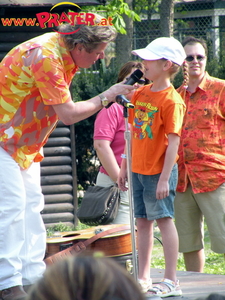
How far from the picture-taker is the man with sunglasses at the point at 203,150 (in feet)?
11.7

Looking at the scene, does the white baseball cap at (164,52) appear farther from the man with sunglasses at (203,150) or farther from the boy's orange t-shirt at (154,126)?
the man with sunglasses at (203,150)

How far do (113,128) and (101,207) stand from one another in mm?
615

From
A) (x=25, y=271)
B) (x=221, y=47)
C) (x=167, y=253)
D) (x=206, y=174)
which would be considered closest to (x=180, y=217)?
(x=206, y=174)

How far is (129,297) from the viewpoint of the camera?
36.9 inches

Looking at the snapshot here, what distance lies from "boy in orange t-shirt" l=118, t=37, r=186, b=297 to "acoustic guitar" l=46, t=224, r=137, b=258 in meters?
0.19

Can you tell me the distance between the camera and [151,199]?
10.2ft

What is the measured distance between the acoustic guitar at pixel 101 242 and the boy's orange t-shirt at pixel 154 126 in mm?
468

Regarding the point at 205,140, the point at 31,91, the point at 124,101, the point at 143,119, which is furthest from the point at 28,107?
the point at 205,140

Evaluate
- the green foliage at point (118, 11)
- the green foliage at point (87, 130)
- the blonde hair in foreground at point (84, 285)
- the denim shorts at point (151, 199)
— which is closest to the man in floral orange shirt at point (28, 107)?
the denim shorts at point (151, 199)

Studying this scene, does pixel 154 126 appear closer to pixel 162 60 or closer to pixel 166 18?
pixel 162 60

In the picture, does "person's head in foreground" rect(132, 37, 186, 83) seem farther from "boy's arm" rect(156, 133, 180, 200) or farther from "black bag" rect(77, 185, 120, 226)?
"black bag" rect(77, 185, 120, 226)

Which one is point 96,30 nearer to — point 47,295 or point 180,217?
point 180,217

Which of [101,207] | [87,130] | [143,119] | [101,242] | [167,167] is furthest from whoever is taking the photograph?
[87,130]

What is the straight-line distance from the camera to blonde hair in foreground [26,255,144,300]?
928 mm
